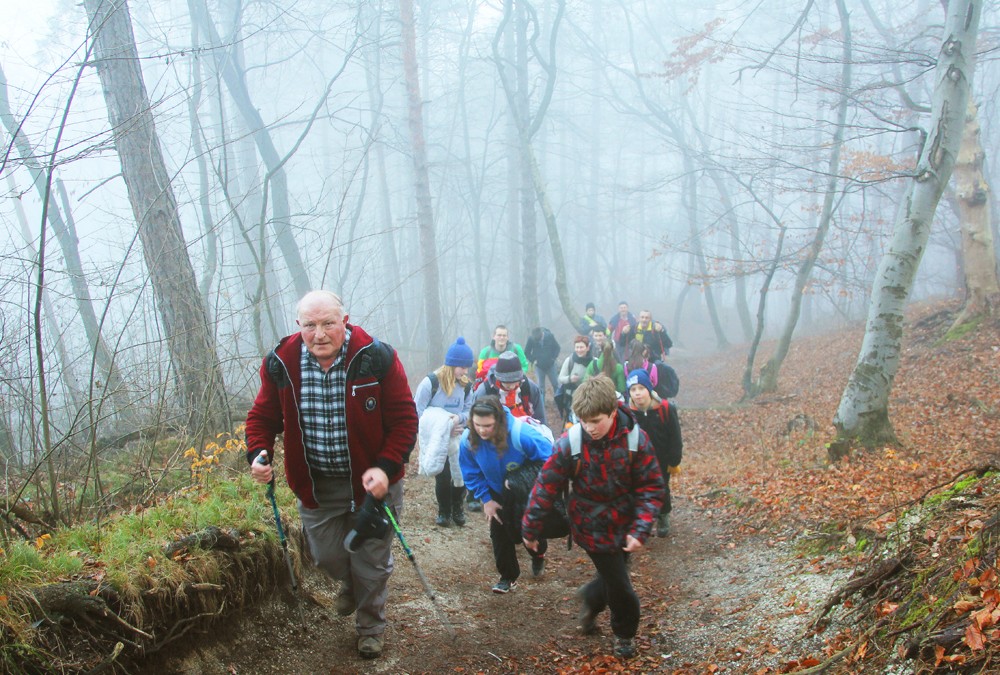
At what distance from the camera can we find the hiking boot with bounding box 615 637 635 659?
14.6 ft

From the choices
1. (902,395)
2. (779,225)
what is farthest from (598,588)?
(779,225)

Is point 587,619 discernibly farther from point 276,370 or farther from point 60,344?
point 60,344

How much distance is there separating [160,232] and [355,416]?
491 cm

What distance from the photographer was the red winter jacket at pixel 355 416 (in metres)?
3.96

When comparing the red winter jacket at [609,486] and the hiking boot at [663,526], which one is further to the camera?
the hiking boot at [663,526]

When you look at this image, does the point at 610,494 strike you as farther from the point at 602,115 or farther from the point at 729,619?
the point at 602,115

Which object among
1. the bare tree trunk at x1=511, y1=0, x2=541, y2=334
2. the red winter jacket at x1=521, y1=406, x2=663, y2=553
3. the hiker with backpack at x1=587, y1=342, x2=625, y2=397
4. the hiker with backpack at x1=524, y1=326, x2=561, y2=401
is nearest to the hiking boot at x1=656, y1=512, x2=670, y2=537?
the hiker with backpack at x1=587, y1=342, x2=625, y2=397

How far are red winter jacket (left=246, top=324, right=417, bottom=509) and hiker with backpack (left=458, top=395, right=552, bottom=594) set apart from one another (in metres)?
1.27

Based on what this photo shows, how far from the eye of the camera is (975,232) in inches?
537

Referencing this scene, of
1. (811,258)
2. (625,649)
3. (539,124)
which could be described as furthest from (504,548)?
(539,124)

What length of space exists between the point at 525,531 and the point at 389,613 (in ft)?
4.10

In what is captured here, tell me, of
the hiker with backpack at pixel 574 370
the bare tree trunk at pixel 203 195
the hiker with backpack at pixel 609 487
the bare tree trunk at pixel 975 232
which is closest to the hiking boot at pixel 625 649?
the hiker with backpack at pixel 609 487

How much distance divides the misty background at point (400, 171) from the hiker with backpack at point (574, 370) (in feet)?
9.92

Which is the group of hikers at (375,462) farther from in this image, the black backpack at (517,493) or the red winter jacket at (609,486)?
the black backpack at (517,493)
